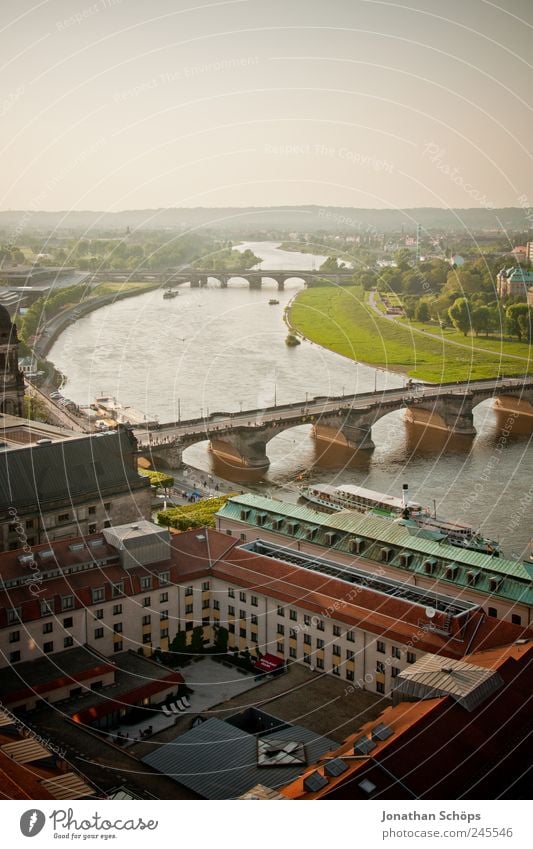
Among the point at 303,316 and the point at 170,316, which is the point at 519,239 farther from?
the point at 170,316

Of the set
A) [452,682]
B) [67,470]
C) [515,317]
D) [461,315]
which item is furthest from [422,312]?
[452,682]

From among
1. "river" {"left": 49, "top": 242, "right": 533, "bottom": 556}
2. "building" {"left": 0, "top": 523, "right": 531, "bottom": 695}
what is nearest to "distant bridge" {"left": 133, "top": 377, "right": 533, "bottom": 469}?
"river" {"left": 49, "top": 242, "right": 533, "bottom": 556}

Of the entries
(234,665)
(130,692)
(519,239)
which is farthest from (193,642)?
(519,239)

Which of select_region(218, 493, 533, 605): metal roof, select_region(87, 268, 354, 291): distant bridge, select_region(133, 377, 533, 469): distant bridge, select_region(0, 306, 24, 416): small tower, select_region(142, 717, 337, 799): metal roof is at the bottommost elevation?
select_region(142, 717, 337, 799): metal roof

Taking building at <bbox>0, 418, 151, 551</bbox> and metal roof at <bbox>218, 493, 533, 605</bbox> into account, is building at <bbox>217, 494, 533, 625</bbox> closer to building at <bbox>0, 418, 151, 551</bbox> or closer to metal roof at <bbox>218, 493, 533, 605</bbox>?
metal roof at <bbox>218, 493, 533, 605</bbox>

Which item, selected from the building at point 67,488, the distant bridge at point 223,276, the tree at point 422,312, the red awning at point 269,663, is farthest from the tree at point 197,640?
the distant bridge at point 223,276

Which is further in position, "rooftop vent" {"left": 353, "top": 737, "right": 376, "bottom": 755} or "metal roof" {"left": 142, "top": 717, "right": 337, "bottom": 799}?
"metal roof" {"left": 142, "top": 717, "right": 337, "bottom": 799}
